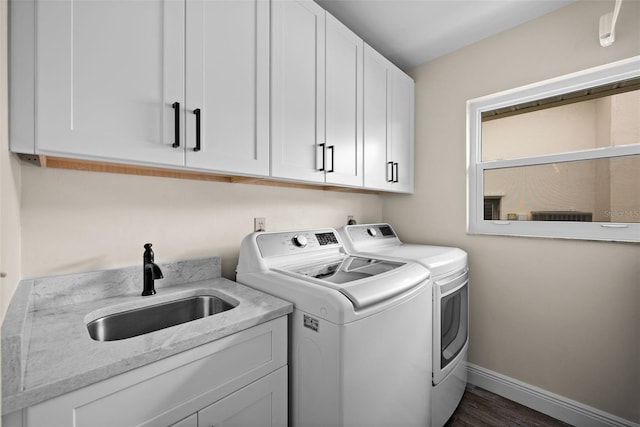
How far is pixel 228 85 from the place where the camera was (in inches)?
45.9

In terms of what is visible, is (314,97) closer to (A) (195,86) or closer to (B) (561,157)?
(A) (195,86)

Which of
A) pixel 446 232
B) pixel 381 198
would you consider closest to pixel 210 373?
pixel 446 232

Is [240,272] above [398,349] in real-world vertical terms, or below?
above

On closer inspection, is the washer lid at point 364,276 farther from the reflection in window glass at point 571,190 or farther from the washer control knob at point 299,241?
the reflection in window glass at point 571,190

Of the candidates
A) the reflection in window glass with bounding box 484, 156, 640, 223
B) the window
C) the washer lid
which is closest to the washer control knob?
the washer lid

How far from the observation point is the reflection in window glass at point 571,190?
1.59 meters

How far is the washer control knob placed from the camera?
5.15 ft

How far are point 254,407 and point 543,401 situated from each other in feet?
6.40

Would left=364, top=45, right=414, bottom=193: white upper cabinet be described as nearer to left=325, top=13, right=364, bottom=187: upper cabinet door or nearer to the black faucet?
left=325, top=13, right=364, bottom=187: upper cabinet door

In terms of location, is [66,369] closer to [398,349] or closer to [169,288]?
[169,288]

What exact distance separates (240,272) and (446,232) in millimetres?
1658

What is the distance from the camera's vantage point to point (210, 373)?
878mm

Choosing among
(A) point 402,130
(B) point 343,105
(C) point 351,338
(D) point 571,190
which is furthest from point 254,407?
(D) point 571,190

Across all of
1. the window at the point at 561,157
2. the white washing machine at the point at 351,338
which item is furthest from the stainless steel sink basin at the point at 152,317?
the window at the point at 561,157
